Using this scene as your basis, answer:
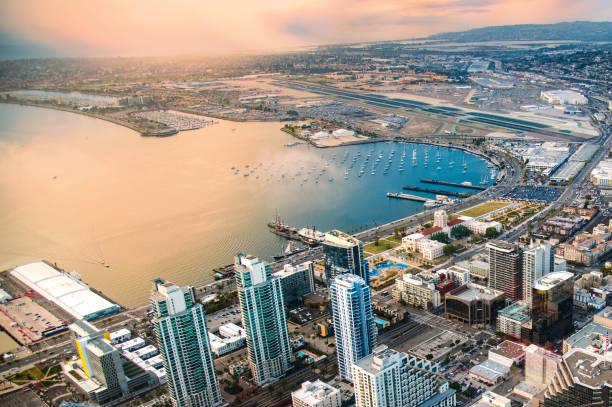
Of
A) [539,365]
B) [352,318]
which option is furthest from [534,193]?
[352,318]

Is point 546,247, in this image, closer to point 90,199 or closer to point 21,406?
point 21,406

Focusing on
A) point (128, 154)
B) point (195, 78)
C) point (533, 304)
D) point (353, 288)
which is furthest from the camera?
point (195, 78)

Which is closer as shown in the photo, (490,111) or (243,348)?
(243,348)

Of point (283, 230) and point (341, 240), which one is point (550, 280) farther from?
point (283, 230)

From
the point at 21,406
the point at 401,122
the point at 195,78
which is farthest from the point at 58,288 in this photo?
the point at 195,78

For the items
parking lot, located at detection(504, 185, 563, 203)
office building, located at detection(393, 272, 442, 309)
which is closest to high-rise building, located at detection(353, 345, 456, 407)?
office building, located at detection(393, 272, 442, 309)

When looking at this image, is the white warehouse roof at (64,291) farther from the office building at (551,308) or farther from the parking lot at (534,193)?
the parking lot at (534,193)
